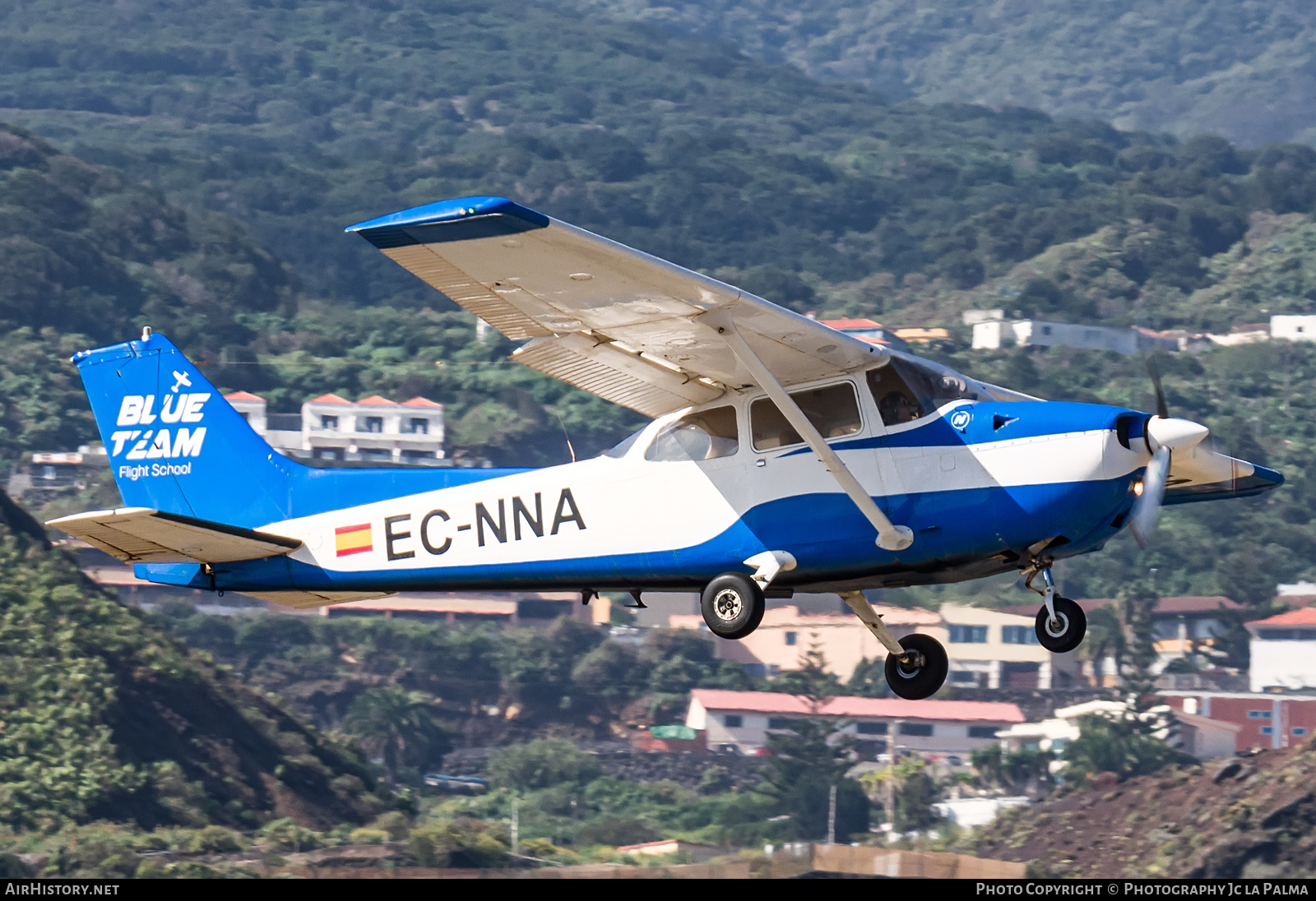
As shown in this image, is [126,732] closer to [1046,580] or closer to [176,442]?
[176,442]

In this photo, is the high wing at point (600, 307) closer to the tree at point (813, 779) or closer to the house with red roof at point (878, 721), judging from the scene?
the tree at point (813, 779)

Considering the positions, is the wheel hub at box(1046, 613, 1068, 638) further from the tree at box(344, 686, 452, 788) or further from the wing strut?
the tree at box(344, 686, 452, 788)

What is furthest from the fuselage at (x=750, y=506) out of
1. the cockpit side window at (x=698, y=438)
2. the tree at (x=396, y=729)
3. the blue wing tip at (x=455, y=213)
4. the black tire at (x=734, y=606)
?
the tree at (x=396, y=729)

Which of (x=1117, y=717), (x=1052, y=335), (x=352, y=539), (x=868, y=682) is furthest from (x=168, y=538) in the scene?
(x=1052, y=335)

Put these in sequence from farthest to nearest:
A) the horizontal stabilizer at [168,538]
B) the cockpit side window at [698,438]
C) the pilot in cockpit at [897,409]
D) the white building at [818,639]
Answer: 1. the white building at [818,639]
2. the horizontal stabilizer at [168,538]
3. the cockpit side window at [698,438]
4. the pilot in cockpit at [897,409]

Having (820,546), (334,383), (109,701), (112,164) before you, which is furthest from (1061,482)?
(112,164)
